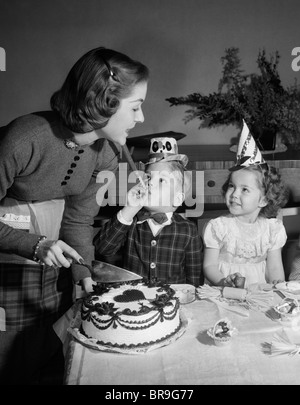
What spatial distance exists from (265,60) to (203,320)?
181 centimetres

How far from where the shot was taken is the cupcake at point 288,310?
113 cm

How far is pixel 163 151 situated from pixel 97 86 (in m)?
0.45

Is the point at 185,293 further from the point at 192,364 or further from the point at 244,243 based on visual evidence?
the point at 244,243

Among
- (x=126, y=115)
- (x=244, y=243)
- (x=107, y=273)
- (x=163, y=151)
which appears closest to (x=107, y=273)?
(x=107, y=273)

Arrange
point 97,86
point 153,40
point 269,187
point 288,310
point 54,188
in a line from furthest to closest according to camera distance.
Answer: point 153,40 < point 269,187 < point 54,188 < point 97,86 < point 288,310

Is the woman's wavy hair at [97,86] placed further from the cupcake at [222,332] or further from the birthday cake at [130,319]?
the cupcake at [222,332]

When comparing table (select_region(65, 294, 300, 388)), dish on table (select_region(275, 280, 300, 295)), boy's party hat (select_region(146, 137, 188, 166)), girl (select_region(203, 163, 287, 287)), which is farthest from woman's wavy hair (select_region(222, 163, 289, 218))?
table (select_region(65, 294, 300, 388))

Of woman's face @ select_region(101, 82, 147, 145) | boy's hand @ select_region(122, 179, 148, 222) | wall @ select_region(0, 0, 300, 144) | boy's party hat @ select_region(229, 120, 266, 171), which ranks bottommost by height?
boy's hand @ select_region(122, 179, 148, 222)

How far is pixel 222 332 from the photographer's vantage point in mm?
1021

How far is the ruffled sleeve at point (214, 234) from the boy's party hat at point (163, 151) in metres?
0.29

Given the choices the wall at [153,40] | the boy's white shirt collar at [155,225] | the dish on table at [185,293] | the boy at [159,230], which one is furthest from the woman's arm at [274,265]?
the wall at [153,40]

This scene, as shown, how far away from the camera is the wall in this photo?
237 cm

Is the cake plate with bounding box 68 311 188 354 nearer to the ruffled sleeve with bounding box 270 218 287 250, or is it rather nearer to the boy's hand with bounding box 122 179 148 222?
the boy's hand with bounding box 122 179 148 222

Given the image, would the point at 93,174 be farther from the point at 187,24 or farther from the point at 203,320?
the point at 187,24
